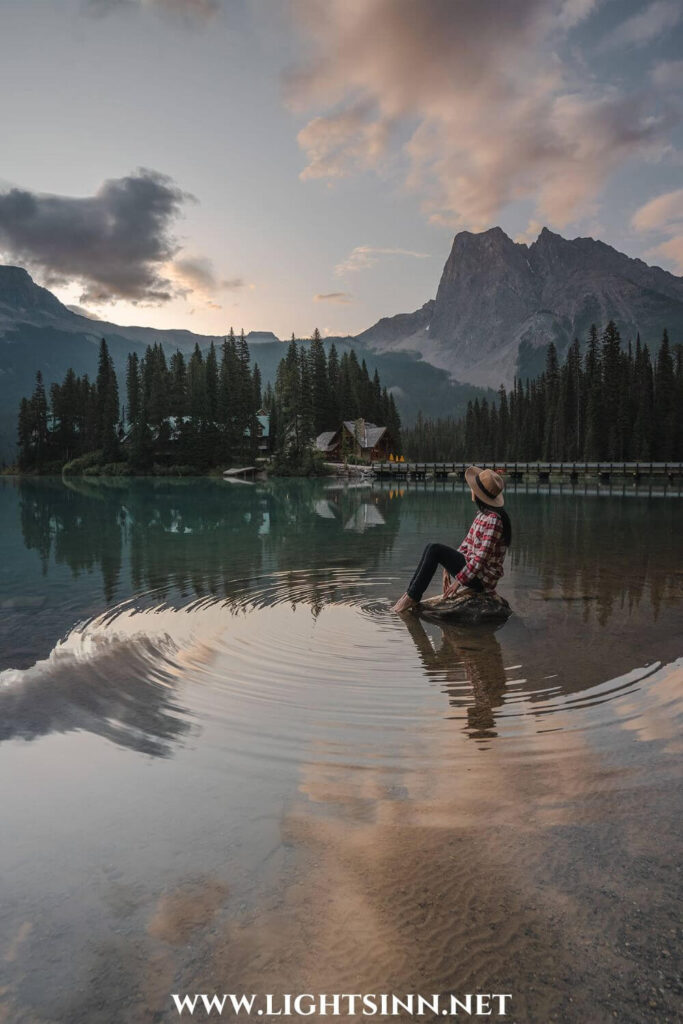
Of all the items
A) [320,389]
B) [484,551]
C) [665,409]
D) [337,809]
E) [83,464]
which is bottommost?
[337,809]

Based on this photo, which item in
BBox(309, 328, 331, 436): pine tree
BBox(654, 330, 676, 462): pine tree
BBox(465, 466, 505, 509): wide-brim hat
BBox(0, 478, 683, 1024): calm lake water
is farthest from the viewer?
BBox(309, 328, 331, 436): pine tree

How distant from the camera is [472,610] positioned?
10.4m

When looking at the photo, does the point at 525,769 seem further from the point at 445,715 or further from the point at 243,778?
the point at 243,778

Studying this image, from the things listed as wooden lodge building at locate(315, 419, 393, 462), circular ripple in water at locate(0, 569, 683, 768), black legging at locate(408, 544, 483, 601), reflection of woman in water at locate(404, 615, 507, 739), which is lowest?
reflection of woman in water at locate(404, 615, 507, 739)

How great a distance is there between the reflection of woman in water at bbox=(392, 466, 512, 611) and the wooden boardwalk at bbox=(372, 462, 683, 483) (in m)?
68.2

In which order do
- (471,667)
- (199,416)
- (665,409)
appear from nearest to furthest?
(471,667) < (665,409) < (199,416)

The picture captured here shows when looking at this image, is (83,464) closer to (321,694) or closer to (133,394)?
(133,394)

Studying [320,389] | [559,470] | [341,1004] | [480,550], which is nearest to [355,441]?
[320,389]

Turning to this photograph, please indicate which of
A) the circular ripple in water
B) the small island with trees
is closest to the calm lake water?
the circular ripple in water

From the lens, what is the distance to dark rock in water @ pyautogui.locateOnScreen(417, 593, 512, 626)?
10406 mm

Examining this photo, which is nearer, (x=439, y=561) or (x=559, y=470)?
(x=439, y=561)

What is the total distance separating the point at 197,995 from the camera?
2818 millimetres

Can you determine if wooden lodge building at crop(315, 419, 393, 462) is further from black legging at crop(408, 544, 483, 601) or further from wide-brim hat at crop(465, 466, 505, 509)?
wide-brim hat at crop(465, 466, 505, 509)

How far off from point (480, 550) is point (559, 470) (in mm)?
80733
